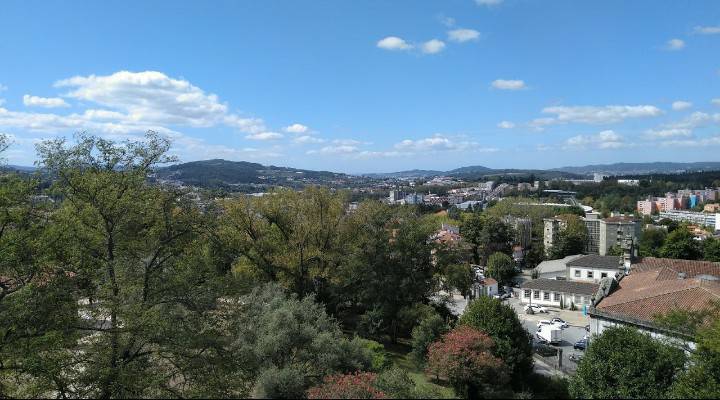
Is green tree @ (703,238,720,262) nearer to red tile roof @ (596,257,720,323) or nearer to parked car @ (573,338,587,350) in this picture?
red tile roof @ (596,257,720,323)

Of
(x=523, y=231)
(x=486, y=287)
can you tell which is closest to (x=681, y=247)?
(x=523, y=231)

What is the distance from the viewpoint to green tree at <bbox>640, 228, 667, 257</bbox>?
60.2 meters

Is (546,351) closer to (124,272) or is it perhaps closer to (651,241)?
(124,272)

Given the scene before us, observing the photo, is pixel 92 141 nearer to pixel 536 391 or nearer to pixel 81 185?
pixel 81 185

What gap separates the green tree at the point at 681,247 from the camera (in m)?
54.1

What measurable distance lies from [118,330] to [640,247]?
64460mm

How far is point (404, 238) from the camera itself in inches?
995

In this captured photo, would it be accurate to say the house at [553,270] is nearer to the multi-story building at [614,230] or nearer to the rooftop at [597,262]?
the rooftop at [597,262]

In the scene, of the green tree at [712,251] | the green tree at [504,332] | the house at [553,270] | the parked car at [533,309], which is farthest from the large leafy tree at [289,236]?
the green tree at [712,251]

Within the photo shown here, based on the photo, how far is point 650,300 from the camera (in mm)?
19656

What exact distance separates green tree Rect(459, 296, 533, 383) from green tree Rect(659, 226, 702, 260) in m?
43.8

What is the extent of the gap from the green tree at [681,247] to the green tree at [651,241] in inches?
122

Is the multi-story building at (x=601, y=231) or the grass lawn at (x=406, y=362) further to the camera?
the multi-story building at (x=601, y=231)

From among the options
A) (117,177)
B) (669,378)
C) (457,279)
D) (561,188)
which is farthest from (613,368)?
(561,188)
